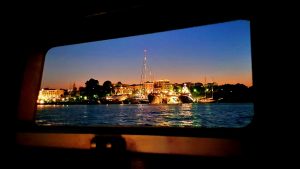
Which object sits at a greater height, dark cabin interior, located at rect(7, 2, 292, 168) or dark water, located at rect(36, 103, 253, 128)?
dark cabin interior, located at rect(7, 2, 292, 168)

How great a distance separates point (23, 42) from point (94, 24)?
0.88 meters

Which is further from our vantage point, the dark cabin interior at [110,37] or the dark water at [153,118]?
the dark water at [153,118]

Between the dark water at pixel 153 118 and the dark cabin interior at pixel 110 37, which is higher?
the dark cabin interior at pixel 110 37

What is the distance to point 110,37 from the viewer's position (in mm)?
2668

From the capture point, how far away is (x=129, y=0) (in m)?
2.11

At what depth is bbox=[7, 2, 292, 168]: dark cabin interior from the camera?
174 centimetres

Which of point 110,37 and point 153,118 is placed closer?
point 110,37

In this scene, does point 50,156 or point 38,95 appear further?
point 38,95

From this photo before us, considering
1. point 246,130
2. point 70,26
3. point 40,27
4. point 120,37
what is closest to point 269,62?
point 246,130

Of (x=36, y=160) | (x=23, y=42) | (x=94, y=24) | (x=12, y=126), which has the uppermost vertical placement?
(x=94, y=24)

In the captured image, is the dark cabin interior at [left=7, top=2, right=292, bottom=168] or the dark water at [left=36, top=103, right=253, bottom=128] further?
the dark water at [left=36, top=103, right=253, bottom=128]

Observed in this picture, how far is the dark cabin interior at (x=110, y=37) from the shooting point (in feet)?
5.72

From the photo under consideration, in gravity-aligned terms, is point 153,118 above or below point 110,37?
below

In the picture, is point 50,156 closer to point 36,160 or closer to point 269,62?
point 36,160
